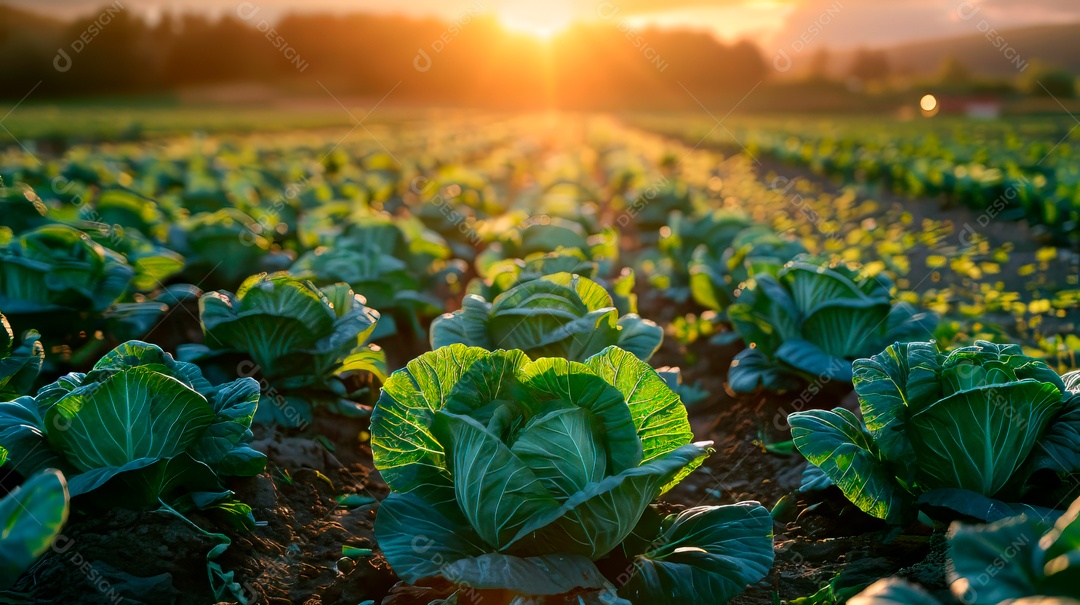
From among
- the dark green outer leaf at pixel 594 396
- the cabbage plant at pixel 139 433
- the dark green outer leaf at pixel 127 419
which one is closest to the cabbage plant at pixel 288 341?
the cabbage plant at pixel 139 433

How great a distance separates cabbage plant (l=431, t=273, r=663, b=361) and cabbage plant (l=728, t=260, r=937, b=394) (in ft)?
2.93

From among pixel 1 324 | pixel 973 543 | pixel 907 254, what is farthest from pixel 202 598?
pixel 907 254

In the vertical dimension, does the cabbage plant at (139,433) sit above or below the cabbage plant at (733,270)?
below

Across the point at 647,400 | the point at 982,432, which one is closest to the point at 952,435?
the point at 982,432

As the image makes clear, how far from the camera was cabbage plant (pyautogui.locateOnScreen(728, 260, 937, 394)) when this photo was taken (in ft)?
12.6

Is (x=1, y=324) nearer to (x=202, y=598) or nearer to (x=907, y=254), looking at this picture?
(x=202, y=598)

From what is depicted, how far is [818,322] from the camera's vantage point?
3934mm

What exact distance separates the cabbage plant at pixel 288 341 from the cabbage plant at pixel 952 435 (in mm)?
2230

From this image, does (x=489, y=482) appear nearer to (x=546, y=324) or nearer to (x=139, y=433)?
(x=546, y=324)

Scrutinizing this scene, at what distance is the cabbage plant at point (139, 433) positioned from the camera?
8.29 feet

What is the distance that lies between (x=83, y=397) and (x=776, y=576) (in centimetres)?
252

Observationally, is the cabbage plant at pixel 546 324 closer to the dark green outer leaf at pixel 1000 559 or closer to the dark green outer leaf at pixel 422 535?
the dark green outer leaf at pixel 422 535

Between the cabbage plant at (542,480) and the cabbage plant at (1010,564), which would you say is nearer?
the cabbage plant at (1010,564)

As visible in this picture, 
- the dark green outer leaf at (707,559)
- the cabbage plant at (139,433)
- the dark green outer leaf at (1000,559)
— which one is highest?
the dark green outer leaf at (1000,559)
